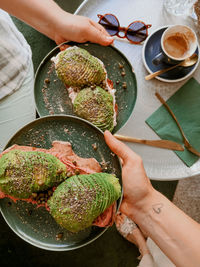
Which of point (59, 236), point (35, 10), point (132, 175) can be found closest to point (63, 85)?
point (35, 10)

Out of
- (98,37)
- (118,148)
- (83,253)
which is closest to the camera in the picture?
(118,148)

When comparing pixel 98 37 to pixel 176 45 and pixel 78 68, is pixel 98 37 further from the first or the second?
pixel 176 45

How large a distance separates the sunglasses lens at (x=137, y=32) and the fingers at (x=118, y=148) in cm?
53

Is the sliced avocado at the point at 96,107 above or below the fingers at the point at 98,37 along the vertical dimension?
below

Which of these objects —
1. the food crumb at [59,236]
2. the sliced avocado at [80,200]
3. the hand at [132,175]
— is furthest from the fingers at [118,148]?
the food crumb at [59,236]

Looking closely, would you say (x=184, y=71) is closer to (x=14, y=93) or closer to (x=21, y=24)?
(x=14, y=93)

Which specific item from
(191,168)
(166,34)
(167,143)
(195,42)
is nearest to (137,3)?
(166,34)

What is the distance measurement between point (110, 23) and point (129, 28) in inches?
3.7

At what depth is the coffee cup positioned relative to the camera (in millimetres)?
1088

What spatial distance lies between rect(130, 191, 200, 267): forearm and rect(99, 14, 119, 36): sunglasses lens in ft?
2.58

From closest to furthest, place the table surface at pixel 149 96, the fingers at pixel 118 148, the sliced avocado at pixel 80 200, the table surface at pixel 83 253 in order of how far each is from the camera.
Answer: the sliced avocado at pixel 80 200, the fingers at pixel 118 148, the table surface at pixel 149 96, the table surface at pixel 83 253

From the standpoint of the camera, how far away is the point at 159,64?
3.74 ft

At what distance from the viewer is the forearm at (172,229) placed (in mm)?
1005

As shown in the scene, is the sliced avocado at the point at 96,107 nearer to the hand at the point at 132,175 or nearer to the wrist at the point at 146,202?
the hand at the point at 132,175
